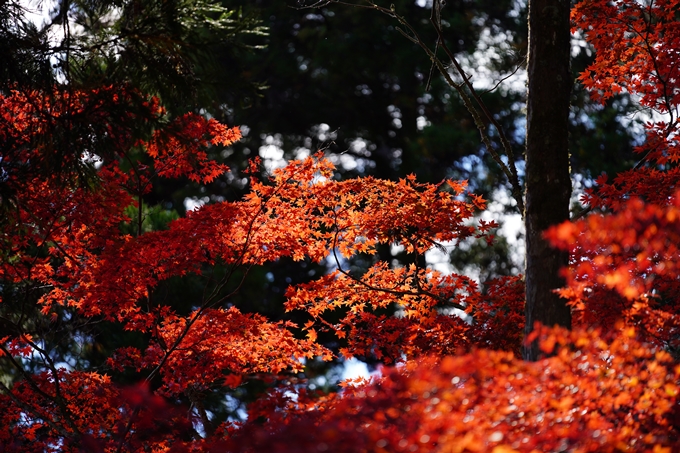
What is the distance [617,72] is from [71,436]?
592 cm

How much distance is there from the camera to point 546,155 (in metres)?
5.02

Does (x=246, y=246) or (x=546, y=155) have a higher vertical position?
(x=246, y=246)

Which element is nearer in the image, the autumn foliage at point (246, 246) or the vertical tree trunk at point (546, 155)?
the vertical tree trunk at point (546, 155)

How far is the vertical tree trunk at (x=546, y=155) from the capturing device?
4770 mm

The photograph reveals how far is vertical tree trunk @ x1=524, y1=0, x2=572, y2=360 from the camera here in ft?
15.6

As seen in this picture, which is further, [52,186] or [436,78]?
[436,78]

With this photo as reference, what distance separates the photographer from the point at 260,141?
1577 cm

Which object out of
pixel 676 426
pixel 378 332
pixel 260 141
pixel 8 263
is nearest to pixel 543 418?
pixel 676 426

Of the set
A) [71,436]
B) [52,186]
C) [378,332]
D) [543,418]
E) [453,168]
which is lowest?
[543,418]

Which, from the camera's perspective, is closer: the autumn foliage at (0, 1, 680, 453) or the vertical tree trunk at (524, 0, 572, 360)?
the vertical tree trunk at (524, 0, 572, 360)

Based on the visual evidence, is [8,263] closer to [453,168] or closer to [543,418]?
[543,418]

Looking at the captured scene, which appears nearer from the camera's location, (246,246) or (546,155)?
(546,155)

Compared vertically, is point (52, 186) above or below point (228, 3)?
below

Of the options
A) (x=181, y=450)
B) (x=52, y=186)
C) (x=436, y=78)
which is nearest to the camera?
(x=181, y=450)
